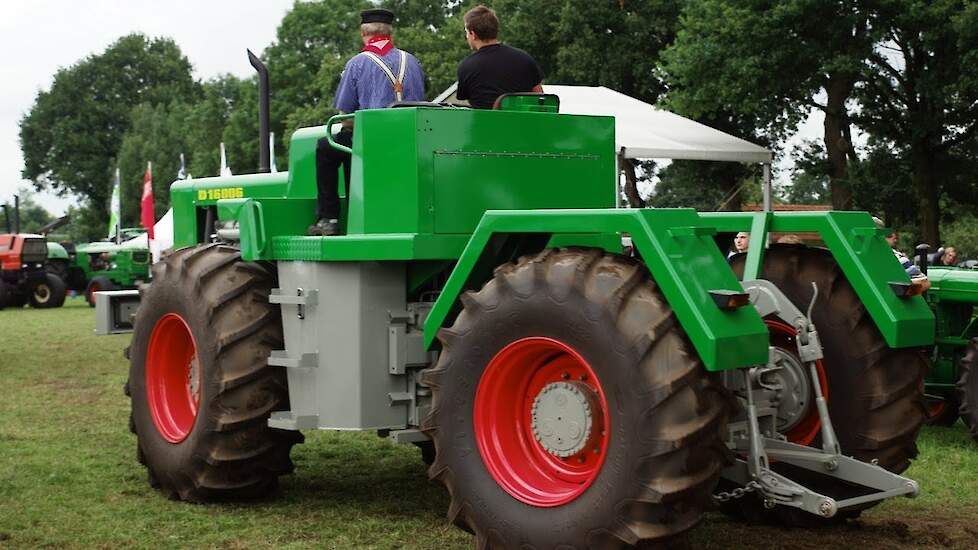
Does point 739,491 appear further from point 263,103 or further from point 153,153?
point 153,153

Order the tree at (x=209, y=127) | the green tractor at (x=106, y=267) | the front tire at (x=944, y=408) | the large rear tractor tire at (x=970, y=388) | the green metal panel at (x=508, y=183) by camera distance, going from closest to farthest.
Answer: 1. the green metal panel at (x=508, y=183)
2. the large rear tractor tire at (x=970, y=388)
3. the front tire at (x=944, y=408)
4. the green tractor at (x=106, y=267)
5. the tree at (x=209, y=127)

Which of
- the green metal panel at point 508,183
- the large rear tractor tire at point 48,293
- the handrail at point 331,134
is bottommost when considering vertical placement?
the large rear tractor tire at point 48,293

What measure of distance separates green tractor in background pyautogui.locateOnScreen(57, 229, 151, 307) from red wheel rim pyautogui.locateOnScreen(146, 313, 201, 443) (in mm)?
25494

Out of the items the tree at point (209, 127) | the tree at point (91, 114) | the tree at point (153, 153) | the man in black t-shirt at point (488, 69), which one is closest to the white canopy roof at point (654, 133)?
the man in black t-shirt at point (488, 69)

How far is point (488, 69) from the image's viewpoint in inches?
268

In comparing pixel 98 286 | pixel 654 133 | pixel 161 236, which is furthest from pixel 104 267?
pixel 654 133

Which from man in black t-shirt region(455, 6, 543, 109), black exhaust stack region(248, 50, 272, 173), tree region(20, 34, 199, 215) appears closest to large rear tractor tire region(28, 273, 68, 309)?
black exhaust stack region(248, 50, 272, 173)

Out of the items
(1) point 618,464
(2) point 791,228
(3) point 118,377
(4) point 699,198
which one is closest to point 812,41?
(4) point 699,198

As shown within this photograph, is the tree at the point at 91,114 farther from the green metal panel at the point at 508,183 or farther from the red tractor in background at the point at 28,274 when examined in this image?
the green metal panel at the point at 508,183

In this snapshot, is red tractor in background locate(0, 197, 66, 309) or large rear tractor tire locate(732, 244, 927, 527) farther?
red tractor in background locate(0, 197, 66, 309)

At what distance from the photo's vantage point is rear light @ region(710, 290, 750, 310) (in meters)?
4.91

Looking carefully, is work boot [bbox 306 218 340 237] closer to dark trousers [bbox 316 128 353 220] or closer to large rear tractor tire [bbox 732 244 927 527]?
dark trousers [bbox 316 128 353 220]

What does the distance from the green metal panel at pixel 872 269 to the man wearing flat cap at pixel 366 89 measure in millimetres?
2109

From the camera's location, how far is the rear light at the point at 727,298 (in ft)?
16.1
